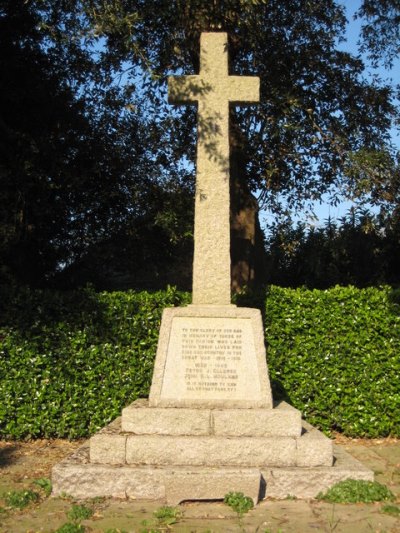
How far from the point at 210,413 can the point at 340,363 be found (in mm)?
2837

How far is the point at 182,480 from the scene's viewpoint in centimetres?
484

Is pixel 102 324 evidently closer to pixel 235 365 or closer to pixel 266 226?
pixel 235 365

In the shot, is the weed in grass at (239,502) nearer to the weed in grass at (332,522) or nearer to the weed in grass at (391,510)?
the weed in grass at (332,522)

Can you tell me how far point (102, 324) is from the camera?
777 centimetres

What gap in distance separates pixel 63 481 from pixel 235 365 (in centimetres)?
182

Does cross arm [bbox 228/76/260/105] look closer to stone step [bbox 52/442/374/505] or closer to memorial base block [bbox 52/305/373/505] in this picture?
memorial base block [bbox 52/305/373/505]

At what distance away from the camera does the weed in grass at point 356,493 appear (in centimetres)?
492

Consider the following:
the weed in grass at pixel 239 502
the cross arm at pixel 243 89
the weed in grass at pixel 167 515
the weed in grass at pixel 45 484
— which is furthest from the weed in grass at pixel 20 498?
the cross arm at pixel 243 89

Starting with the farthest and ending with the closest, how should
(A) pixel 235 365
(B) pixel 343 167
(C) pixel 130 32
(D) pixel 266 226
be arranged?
(D) pixel 266 226, (B) pixel 343 167, (C) pixel 130 32, (A) pixel 235 365

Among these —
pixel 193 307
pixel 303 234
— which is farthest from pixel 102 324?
pixel 303 234

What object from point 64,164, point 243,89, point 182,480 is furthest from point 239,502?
A: point 64,164

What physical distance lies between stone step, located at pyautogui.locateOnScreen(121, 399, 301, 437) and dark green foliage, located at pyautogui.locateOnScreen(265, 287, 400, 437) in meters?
2.28

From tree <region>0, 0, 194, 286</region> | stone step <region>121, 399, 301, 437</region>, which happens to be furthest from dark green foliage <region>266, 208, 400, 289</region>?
stone step <region>121, 399, 301, 437</region>

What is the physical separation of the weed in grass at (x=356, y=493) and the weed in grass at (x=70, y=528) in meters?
1.93
